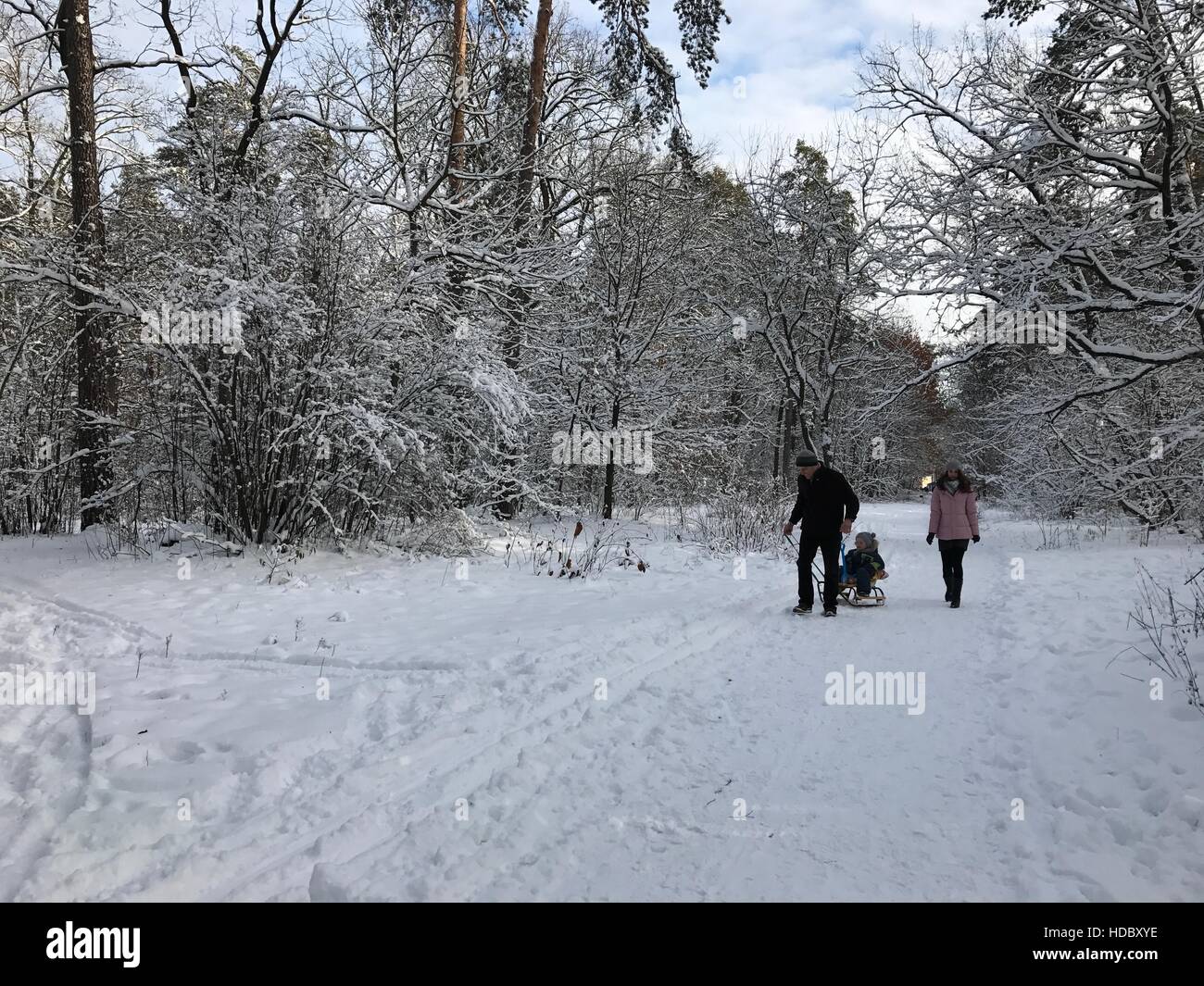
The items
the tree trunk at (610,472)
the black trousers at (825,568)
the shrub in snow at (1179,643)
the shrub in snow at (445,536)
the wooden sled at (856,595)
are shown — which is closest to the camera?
the shrub in snow at (1179,643)

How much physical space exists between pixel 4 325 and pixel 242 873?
14.2 metres

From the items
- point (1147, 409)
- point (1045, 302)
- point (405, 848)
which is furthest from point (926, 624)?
point (1147, 409)

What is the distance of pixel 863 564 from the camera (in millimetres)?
8344

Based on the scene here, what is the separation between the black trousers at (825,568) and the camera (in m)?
7.64

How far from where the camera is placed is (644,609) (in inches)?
287

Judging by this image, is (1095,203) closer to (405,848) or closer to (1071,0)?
(1071,0)

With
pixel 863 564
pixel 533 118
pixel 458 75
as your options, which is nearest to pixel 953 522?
pixel 863 564

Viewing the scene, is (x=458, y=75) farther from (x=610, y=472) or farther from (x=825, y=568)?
(x=825, y=568)

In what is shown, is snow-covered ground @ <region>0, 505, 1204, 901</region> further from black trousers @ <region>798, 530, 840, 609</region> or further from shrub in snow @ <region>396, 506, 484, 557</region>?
shrub in snow @ <region>396, 506, 484, 557</region>

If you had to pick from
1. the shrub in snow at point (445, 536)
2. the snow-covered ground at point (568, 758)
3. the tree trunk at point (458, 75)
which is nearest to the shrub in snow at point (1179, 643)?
the snow-covered ground at point (568, 758)

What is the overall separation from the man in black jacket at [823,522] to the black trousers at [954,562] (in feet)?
5.06

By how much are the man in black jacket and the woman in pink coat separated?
5.05 ft

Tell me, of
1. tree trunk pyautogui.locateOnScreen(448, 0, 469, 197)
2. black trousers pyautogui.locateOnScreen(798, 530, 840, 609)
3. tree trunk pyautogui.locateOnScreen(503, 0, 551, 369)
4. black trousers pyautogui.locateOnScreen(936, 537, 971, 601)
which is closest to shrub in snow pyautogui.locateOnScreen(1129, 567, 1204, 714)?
black trousers pyautogui.locateOnScreen(936, 537, 971, 601)

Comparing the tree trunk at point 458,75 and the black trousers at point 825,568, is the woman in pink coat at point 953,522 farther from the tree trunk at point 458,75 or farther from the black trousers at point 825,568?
the tree trunk at point 458,75
